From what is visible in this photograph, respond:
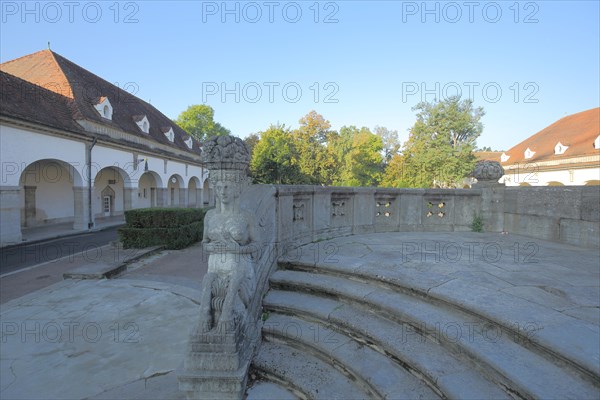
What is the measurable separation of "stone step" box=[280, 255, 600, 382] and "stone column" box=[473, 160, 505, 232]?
421 cm

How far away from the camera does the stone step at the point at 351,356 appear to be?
220 centimetres

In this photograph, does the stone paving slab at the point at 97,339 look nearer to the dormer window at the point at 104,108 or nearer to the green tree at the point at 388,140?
the dormer window at the point at 104,108

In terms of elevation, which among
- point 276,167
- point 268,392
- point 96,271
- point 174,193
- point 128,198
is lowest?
point 268,392

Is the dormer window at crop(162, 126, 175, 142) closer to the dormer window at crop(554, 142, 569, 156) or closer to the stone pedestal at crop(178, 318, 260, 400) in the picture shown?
the stone pedestal at crop(178, 318, 260, 400)

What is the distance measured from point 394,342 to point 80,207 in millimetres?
18533

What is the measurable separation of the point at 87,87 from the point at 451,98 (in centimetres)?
3248

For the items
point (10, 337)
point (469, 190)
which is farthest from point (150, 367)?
point (469, 190)

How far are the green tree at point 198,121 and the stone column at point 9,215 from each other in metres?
35.8

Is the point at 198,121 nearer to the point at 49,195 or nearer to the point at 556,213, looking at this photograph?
the point at 49,195

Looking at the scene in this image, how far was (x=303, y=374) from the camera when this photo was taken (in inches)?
105

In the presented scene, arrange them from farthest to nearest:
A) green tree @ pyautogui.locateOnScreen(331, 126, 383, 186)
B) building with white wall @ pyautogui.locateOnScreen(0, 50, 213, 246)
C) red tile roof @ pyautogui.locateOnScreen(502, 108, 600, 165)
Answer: green tree @ pyautogui.locateOnScreen(331, 126, 383, 186)
red tile roof @ pyautogui.locateOnScreen(502, 108, 600, 165)
building with white wall @ pyautogui.locateOnScreen(0, 50, 213, 246)

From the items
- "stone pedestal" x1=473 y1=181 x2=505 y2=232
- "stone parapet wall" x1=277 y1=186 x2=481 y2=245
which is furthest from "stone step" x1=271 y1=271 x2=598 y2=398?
"stone pedestal" x1=473 y1=181 x2=505 y2=232

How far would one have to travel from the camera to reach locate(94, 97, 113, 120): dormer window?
1813 cm

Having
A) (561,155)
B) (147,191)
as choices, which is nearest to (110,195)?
(147,191)
